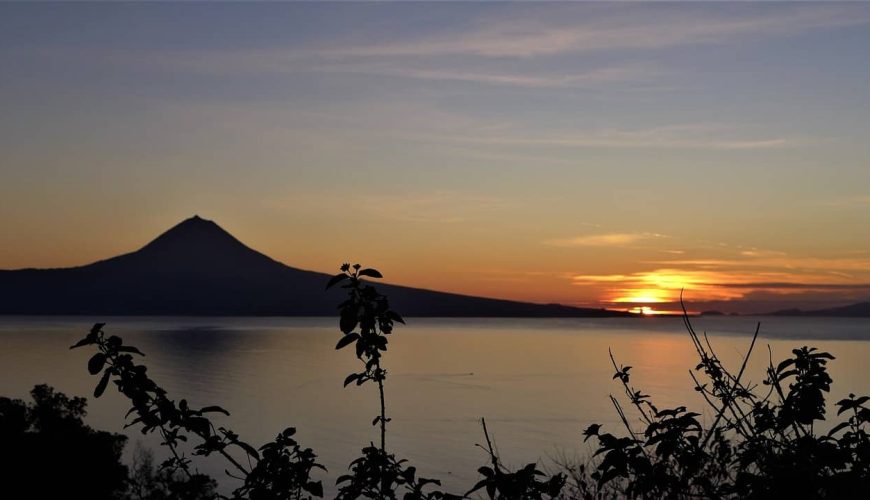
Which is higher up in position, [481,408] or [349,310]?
[349,310]

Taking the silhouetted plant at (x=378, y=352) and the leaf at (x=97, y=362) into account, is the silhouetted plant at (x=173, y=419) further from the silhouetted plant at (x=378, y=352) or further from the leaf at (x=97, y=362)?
the silhouetted plant at (x=378, y=352)

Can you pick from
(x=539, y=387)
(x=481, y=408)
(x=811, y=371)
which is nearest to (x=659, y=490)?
(x=811, y=371)

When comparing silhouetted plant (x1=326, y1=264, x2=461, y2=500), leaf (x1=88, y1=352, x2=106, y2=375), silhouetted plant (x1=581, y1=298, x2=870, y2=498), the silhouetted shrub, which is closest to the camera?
silhouetted plant (x1=581, y1=298, x2=870, y2=498)

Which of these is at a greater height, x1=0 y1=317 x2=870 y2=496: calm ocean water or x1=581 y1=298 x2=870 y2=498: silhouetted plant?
x1=581 y1=298 x2=870 y2=498: silhouetted plant

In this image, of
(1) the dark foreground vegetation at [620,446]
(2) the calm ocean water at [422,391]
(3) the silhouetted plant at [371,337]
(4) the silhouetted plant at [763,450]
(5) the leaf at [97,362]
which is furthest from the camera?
(2) the calm ocean water at [422,391]

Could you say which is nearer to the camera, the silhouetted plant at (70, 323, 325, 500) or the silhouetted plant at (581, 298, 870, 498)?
the silhouetted plant at (581, 298, 870, 498)

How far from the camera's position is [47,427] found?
28.7 m

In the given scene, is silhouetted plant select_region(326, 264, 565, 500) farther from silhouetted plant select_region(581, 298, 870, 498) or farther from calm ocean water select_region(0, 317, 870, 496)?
calm ocean water select_region(0, 317, 870, 496)

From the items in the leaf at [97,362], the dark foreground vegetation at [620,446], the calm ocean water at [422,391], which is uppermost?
the leaf at [97,362]

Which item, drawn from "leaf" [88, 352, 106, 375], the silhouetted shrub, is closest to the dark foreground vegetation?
"leaf" [88, 352, 106, 375]

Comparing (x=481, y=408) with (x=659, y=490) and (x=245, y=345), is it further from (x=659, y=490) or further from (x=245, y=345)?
(x=245, y=345)

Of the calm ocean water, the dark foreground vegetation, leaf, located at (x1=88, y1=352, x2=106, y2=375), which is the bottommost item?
the calm ocean water

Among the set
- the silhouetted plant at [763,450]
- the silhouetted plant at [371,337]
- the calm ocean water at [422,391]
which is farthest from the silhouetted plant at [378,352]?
the calm ocean water at [422,391]

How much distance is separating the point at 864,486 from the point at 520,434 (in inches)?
2104
